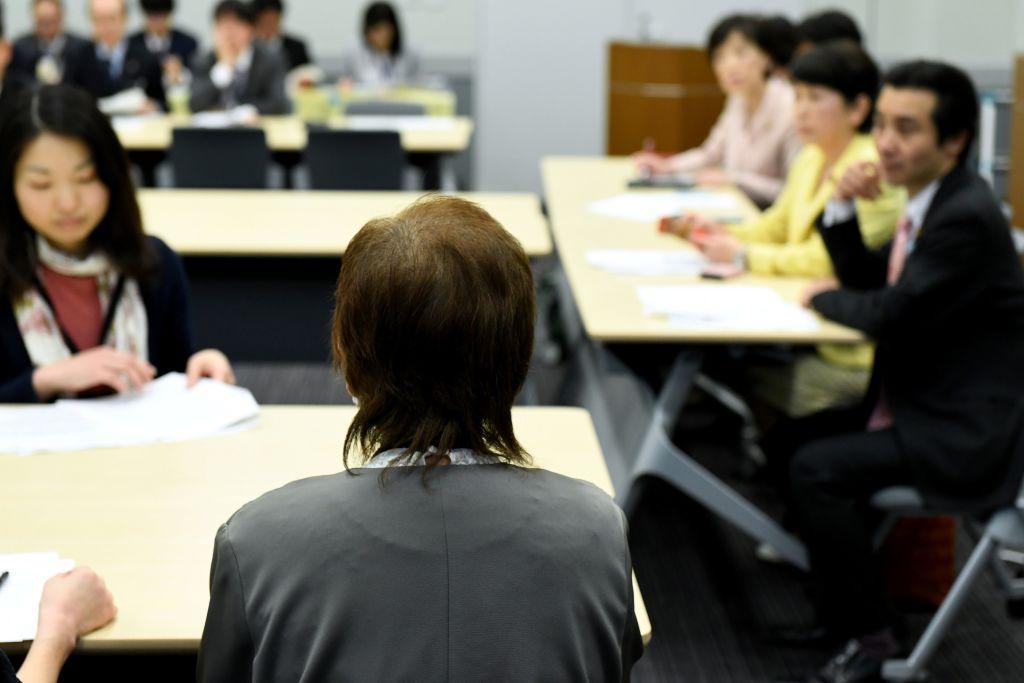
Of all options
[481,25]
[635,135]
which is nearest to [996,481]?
[635,135]

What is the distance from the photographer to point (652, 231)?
12.5 feet

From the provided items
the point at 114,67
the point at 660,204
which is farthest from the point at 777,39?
the point at 114,67

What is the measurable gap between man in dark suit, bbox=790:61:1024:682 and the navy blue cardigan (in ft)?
4.31

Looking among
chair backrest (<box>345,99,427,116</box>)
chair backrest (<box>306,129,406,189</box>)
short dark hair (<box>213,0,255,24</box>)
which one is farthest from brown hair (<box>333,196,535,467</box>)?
short dark hair (<box>213,0,255,24</box>)

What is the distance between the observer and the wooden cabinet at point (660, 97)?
664 cm

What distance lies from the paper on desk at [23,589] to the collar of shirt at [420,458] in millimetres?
508

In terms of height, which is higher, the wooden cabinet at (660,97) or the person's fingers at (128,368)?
the person's fingers at (128,368)

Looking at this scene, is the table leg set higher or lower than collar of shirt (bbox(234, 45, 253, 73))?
lower

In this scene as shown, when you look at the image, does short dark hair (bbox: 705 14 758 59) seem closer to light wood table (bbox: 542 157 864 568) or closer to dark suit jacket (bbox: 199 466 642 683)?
light wood table (bbox: 542 157 864 568)

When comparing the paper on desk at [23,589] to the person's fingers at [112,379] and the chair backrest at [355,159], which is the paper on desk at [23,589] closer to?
the person's fingers at [112,379]

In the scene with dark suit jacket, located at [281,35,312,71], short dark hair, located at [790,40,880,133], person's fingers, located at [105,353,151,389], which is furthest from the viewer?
dark suit jacket, located at [281,35,312,71]

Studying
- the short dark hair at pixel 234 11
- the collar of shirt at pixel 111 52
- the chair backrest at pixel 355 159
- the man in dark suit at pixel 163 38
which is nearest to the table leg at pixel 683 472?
the chair backrest at pixel 355 159

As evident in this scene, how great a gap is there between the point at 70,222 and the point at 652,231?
197 centimetres

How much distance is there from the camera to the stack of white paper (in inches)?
80.1
